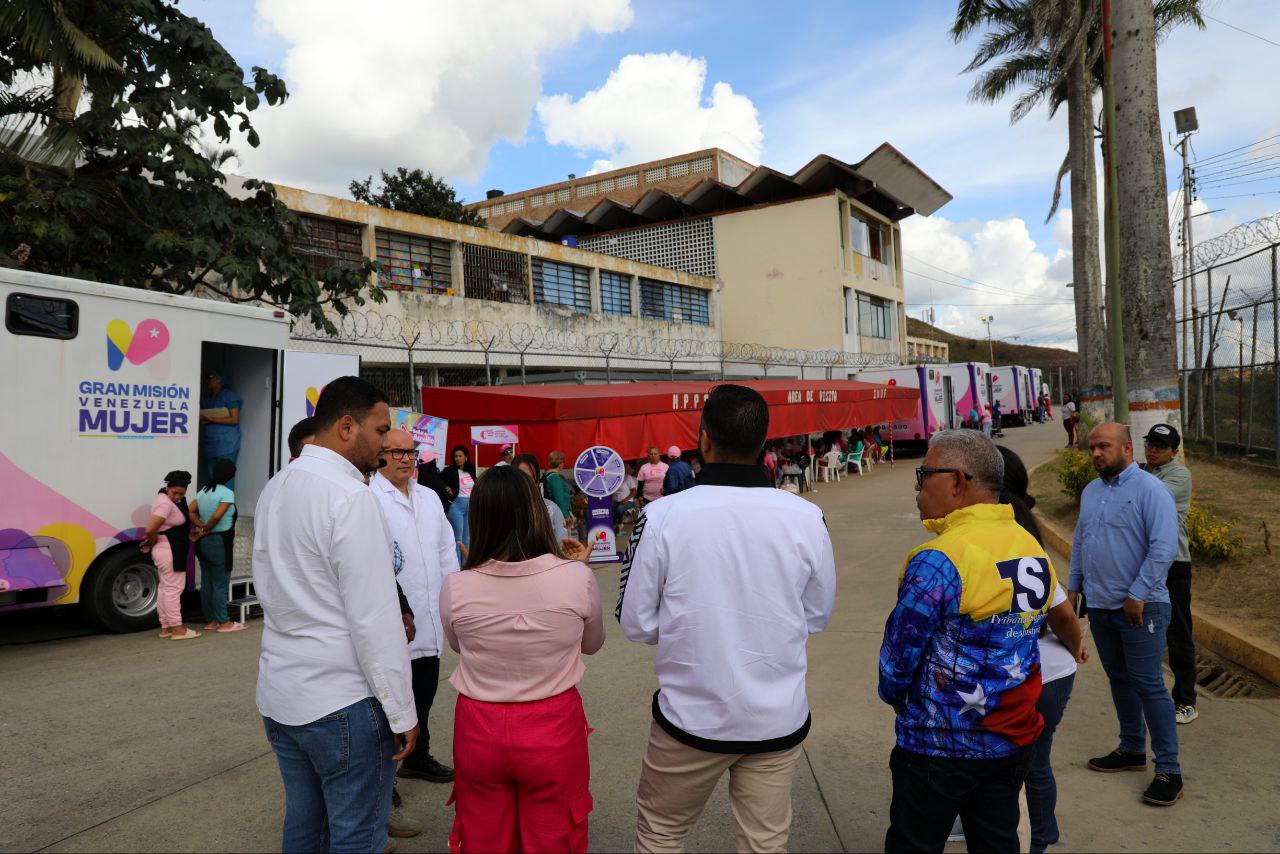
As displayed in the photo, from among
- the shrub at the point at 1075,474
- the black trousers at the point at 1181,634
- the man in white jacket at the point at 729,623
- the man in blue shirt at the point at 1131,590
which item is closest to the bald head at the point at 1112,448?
the man in blue shirt at the point at 1131,590

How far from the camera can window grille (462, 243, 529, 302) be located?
2030cm

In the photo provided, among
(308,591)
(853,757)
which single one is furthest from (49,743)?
(853,757)

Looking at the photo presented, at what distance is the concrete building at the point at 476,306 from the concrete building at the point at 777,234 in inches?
248

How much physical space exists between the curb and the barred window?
14.9 metres

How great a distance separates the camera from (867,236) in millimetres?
34438

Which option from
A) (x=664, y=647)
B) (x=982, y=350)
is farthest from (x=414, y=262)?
(x=982, y=350)

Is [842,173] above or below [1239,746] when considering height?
above

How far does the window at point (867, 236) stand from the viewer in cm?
3300

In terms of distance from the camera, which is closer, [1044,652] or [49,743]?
[1044,652]

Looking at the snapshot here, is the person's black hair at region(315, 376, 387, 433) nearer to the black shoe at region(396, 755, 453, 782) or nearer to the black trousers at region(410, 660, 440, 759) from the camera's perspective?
the black trousers at region(410, 660, 440, 759)

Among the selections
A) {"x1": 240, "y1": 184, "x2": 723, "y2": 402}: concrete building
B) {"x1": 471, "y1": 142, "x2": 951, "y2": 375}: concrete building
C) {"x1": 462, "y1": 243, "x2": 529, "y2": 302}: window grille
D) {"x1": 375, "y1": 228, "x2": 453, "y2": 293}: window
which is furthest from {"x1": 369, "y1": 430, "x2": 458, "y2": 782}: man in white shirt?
{"x1": 471, "y1": 142, "x2": 951, "y2": 375}: concrete building

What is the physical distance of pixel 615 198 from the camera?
35969 mm

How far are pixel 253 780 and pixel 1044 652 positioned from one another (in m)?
3.77

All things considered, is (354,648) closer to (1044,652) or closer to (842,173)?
(1044,652)
